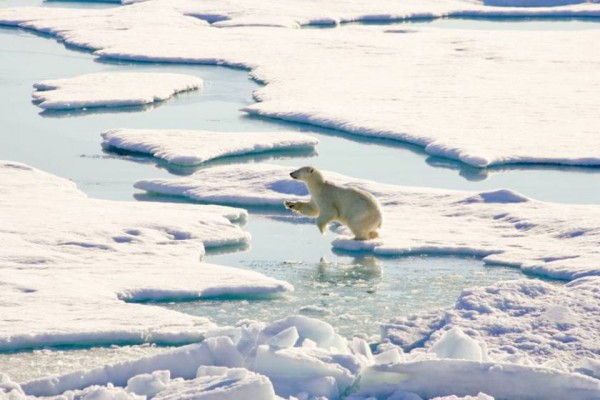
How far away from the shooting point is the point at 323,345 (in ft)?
18.2

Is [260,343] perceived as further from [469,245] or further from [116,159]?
[116,159]

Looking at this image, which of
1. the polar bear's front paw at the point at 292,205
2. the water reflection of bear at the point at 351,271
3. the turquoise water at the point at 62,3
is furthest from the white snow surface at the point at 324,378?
the turquoise water at the point at 62,3

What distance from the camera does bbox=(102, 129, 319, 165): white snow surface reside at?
→ 11.1 metres

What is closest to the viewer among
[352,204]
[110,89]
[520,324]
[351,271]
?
[520,324]

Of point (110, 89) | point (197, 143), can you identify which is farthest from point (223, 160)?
point (110, 89)

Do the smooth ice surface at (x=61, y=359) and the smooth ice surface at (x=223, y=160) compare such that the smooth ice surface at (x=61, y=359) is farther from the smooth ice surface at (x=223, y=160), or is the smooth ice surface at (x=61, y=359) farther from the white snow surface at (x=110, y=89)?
the white snow surface at (x=110, y=89)

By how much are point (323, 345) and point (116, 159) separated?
608cm

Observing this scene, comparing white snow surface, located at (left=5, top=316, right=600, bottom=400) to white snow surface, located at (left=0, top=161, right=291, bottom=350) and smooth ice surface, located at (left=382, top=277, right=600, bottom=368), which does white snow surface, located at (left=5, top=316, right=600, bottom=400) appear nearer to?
smooth ice surface, located at (left=382, top=277, right=600, bottom=368)

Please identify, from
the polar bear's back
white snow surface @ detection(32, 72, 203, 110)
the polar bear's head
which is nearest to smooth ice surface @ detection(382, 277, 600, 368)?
the polar bear's back

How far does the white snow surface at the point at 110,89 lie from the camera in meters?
14.0

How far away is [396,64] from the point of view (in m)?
17.1

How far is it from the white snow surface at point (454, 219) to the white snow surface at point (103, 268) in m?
0.62

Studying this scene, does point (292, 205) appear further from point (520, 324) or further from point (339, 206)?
point (520, 324)

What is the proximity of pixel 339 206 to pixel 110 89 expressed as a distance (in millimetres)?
6915
